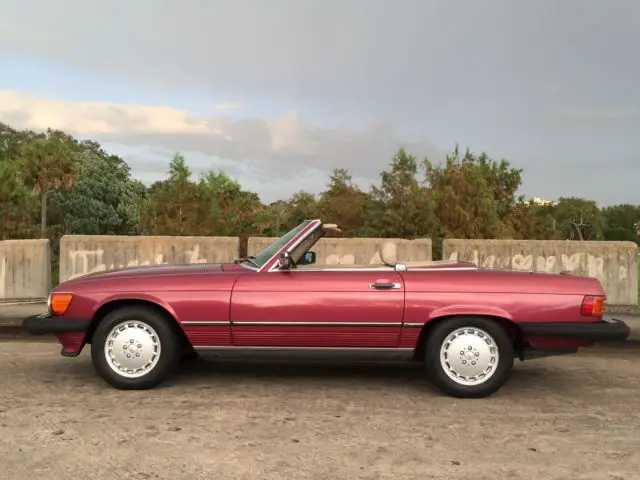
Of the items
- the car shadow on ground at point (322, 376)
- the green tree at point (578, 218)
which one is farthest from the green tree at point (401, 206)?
the green tree at point (578, 218)

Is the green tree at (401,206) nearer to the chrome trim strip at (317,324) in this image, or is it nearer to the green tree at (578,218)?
the chrome trim strip at (317,324)

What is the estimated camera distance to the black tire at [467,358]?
4879mm

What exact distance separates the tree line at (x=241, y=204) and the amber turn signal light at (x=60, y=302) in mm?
9092

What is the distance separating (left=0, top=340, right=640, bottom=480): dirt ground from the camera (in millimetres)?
3455

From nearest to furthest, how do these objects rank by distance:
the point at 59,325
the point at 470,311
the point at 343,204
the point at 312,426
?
the point at 312,426 < the point at 470,311 < the point at 59,325 < the point at 343,204

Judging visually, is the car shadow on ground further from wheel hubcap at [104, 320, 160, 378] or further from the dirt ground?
wheel hubcap at [104, 320, 160, 378]

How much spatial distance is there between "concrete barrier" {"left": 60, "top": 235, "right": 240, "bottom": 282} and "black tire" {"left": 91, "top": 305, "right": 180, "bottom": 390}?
5127mm

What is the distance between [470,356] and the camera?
4902 mm

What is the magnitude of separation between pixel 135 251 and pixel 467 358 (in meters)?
6.72

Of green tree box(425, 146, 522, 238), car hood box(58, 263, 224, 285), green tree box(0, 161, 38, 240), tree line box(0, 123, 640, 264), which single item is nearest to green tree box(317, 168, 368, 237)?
tree line box(0, 123, 640, 264)

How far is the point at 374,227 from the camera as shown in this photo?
58.1 feet

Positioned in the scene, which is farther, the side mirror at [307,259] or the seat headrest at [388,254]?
the side mirror at [307,259]

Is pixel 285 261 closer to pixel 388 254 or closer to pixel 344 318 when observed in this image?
pixel 344 318

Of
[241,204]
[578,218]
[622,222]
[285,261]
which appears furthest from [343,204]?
[622,222]
